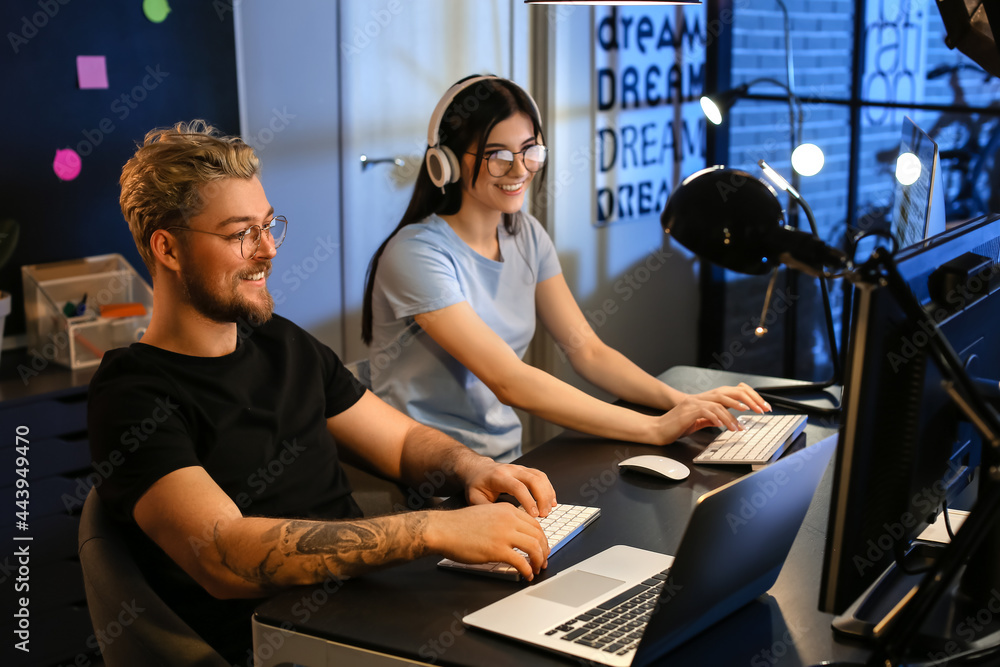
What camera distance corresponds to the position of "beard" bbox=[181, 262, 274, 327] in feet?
4.80

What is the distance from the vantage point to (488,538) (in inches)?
47.9

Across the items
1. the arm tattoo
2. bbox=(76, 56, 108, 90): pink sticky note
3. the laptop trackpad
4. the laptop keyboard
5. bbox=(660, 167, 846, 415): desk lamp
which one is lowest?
the laptop trackpad

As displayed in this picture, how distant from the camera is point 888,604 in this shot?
1.17 meters

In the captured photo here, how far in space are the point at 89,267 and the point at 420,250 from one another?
114cm

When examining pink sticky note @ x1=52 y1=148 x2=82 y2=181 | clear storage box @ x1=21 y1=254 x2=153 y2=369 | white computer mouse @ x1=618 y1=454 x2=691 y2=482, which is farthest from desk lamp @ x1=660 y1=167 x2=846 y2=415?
pink sticky note @ x1=52 y1=148 x2=82 y2=181

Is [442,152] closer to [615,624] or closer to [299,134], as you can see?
[299,134]

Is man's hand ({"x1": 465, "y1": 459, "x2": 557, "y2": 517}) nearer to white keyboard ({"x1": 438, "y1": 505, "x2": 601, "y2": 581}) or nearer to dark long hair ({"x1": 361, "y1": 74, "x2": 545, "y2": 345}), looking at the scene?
white keyboard ({"x1": 438, "y1": 505, "x2": 601, "y2": 581})

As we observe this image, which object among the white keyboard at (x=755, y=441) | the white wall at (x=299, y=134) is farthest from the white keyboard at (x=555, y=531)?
the white wall at (x=299, y=134)

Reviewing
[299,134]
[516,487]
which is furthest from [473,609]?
[299,134]

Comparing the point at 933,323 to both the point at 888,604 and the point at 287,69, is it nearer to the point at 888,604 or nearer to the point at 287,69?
the point at 888,604

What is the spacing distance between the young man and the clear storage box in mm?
966

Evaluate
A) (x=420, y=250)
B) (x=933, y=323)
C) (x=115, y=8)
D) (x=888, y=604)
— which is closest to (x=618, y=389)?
(x=420, y=250)

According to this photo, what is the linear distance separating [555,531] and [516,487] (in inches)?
4.3

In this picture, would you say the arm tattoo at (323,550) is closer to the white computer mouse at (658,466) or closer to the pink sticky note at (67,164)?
the white computer mouse at (658,466)
